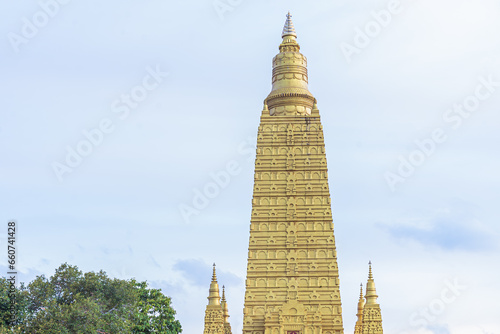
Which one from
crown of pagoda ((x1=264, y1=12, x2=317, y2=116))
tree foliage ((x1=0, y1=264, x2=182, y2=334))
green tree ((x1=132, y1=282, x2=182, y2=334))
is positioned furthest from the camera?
crown of pagoda ((x1=264, y1=12, x2=317, y2=116))

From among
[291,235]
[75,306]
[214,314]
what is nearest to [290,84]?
[291,235]

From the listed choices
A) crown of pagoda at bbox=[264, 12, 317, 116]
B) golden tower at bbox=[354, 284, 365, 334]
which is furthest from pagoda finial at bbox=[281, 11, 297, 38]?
golden tower at bbox=[354, 284, 365, 334]

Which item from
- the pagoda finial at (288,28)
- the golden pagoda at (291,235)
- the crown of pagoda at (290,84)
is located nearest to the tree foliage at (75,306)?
the golden pagoda at (291,235)

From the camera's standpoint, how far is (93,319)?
61.9 metres

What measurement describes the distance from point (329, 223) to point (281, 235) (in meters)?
4.26

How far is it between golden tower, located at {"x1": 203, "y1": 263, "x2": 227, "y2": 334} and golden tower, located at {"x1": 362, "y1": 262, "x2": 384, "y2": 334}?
11822 mm

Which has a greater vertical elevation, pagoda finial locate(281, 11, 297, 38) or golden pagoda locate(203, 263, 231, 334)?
pagoda finial locate(281, 11, 297, 38)

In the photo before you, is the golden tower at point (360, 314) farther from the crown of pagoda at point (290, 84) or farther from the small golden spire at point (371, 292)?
the crown of pagoda at point (290, 84)

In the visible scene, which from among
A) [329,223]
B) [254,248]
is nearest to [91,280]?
[254,248]

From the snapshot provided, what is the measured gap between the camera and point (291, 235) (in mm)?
78312

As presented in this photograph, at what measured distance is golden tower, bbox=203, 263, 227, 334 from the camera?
Result: 7525 cm

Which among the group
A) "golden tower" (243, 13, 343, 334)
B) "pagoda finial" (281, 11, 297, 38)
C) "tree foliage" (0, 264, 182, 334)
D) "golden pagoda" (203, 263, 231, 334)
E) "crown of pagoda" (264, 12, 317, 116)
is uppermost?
A: "pagoda finial" (281, 11, 297, 38)

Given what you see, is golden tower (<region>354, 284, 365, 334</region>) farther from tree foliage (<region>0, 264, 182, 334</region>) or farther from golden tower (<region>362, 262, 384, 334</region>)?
tree foliage (<region>0, 264, 182, 334</region>)

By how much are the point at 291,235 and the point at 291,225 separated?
0.94m
